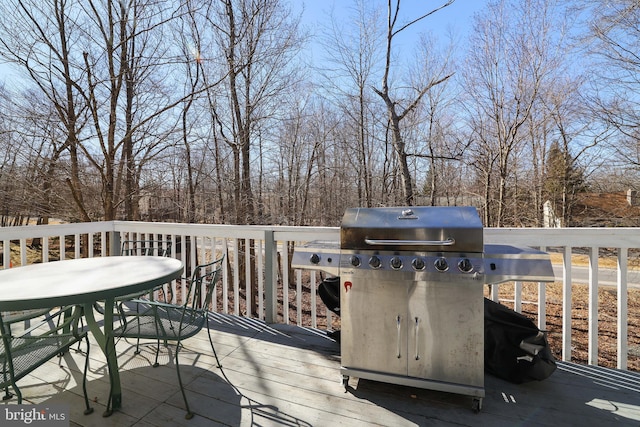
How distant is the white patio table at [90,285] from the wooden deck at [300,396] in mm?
276

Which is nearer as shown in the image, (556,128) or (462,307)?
(462,307)

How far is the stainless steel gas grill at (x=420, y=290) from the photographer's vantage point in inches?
65.4

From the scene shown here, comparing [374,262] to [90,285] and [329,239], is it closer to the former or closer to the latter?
[329,239]

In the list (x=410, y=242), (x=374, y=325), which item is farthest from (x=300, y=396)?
(x=410, y=242)

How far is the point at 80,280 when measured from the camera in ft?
5.90

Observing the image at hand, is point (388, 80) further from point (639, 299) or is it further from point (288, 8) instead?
point (639, 299)

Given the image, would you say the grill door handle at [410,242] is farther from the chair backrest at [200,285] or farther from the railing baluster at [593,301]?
the railing baluster at [593,301]

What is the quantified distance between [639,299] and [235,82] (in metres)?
11.8

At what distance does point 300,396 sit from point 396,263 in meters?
1.01

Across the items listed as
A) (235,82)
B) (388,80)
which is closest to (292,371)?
(388,80)

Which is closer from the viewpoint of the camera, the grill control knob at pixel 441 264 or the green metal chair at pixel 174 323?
the grill control knob at pixel 441 264

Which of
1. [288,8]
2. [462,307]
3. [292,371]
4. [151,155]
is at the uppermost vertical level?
[288,8]

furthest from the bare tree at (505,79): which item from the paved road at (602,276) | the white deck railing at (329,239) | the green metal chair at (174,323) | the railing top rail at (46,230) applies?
the railing top rail at (46,230)

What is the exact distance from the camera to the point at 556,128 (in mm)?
8820
